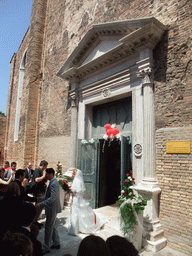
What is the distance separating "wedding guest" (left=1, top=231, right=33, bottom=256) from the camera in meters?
1.30

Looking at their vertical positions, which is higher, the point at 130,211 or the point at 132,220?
the point at 130,211

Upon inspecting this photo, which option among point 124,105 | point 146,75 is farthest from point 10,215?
point 124,105

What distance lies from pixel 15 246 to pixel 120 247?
769mm

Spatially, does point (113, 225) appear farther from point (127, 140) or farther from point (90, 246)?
point (90, 246)

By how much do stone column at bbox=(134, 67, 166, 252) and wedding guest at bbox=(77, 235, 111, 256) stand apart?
3.13 meters

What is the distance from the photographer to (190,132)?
397cm

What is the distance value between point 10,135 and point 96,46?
1204 centimetres

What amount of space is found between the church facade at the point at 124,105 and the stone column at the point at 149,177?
0.02 metres

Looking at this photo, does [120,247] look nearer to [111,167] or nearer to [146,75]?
[146,75]

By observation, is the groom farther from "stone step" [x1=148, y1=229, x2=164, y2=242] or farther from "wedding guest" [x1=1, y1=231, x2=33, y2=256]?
"wedding guest" [x1=1, y1=231, x2=33, y2=256]

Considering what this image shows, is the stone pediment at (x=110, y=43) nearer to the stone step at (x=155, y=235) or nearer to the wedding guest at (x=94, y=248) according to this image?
the stone step at (x=155, y=235)

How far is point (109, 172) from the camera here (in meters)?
7.30

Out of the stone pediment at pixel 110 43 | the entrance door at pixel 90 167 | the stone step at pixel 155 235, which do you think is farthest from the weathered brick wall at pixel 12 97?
the stone step at pixel 155 235

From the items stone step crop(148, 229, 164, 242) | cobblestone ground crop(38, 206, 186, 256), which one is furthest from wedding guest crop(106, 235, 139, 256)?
stone step crop(148, 229, 164, 242)
